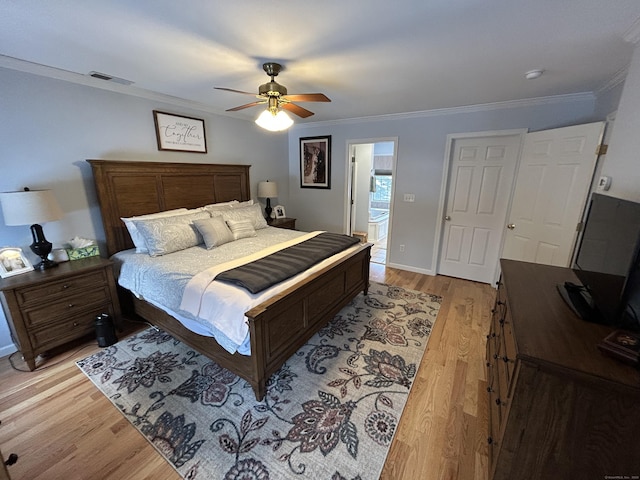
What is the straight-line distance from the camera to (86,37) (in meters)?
1.65

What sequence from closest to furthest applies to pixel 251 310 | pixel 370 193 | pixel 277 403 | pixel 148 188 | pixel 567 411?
pixel 567 411 → pixel 251 310 → pixel 277 403 → pixel 148 188 → pixel 370 193

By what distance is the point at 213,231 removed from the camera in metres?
2.72

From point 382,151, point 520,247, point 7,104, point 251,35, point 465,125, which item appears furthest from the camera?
point 382,151

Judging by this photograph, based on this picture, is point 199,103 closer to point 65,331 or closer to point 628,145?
point 65,331

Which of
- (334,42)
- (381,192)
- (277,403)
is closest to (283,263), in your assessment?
(277,403)

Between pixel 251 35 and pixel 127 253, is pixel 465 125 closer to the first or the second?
pixel 251 35

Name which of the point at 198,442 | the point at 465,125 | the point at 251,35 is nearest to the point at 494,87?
the point at 465,125

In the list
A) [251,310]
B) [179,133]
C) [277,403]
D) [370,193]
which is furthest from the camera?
[370,193]

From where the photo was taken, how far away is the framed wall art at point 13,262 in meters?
2.00

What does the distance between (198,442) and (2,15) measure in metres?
2.61

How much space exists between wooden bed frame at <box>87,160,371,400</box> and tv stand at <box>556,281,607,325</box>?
1537mm

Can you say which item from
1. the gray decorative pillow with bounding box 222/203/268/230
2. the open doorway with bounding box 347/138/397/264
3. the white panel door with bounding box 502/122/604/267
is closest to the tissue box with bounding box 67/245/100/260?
the gray decorative pillow with bounding box 222/203/268/230

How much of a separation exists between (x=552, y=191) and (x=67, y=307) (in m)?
4.66

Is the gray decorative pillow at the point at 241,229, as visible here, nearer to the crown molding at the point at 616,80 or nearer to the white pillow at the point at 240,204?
the white pillow at the point at 240,204
